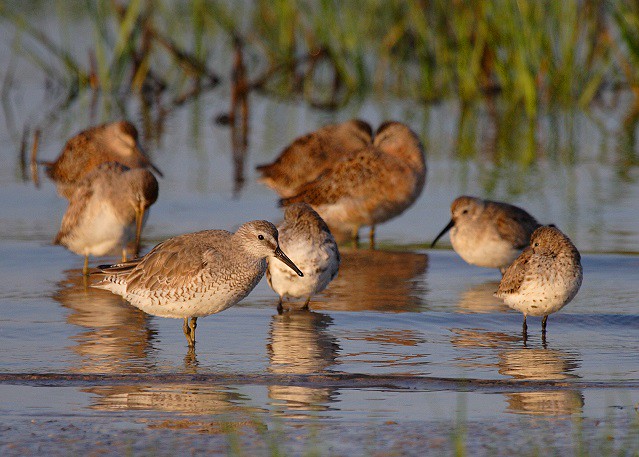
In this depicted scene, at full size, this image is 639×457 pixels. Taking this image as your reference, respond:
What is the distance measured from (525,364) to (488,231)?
284 cm

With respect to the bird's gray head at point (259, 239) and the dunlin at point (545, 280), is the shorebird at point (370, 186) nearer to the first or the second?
the dunlin at point (545, 280)

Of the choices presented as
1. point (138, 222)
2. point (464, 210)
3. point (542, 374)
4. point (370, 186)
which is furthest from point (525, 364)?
point (370, 186)

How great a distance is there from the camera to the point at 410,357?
699 cm

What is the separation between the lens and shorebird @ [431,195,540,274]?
9562mm

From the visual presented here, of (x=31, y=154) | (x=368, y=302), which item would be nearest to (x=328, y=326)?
(x=368, y=302)

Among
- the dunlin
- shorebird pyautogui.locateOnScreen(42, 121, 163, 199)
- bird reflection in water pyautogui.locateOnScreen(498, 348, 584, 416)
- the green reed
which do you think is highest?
the green reed

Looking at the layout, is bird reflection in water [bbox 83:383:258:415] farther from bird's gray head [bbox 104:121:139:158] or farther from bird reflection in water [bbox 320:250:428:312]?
bird's gray head [bbox 104:121:139:158]

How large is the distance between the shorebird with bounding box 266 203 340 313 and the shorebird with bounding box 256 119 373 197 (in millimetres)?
4511

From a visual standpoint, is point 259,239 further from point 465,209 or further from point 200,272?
point 465,209

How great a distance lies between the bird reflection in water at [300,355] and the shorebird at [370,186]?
3226 mm

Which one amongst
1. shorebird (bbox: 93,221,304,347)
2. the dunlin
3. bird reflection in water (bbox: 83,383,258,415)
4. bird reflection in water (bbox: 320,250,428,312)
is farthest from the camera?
bird reflection in water (bbox: 320,250,428,312)

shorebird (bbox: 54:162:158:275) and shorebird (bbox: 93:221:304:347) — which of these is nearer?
shorebird (bbox: 93:221:304:347)

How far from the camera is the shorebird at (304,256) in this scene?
8.09 meters

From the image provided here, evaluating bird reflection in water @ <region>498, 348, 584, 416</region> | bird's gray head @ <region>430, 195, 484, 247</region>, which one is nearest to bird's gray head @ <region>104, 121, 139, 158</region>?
bird's gray head @ <region>430, 195, 484, 247</region>
